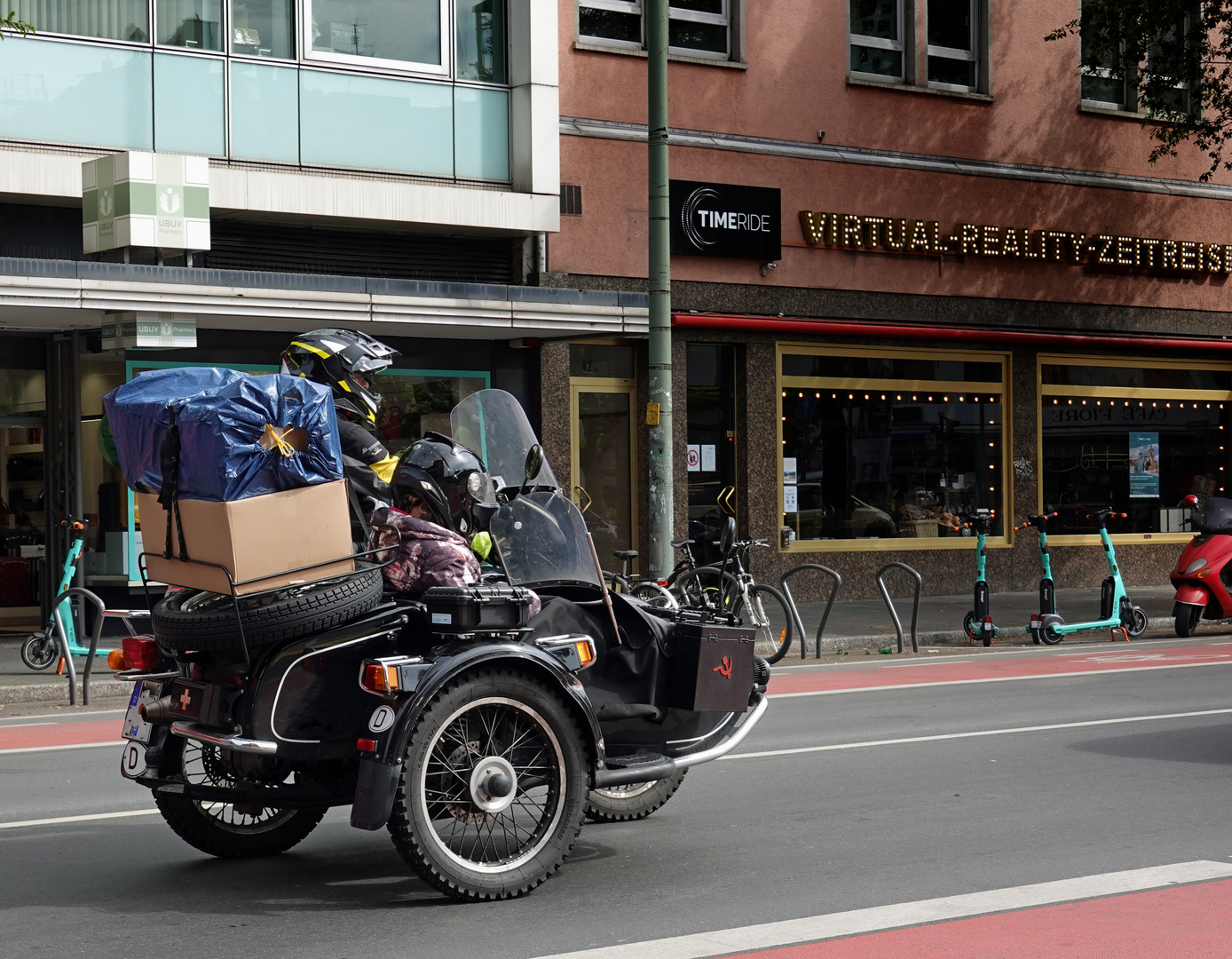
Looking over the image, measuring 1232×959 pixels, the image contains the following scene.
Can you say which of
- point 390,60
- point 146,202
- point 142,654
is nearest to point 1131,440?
point 390,60

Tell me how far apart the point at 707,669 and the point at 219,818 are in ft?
6.81

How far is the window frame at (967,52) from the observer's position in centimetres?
2156

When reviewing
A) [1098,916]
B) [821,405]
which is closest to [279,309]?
[821,405]

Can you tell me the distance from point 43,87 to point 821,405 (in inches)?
397

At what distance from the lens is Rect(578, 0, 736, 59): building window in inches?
753

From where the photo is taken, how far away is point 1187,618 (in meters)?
17.0

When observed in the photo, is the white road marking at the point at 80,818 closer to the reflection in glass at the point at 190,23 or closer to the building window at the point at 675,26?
the reflection in glass at the point at 190,23

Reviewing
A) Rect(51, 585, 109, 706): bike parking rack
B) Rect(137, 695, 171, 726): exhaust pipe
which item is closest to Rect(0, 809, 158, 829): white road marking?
Rect(137, 695, 171, 726): exhaust pipe

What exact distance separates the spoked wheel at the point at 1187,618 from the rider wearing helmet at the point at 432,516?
41.6 feet

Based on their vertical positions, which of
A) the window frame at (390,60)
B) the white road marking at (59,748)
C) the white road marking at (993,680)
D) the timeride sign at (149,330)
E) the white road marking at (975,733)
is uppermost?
the window frame at (390,60)

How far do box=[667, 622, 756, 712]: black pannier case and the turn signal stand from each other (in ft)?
4.48

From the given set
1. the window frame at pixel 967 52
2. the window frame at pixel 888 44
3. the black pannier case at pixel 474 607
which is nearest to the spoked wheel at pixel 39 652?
the black pannier case at pixel 474 607

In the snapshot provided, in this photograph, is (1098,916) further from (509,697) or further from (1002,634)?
(1002,634)

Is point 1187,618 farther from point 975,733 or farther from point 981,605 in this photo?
point 975,733
